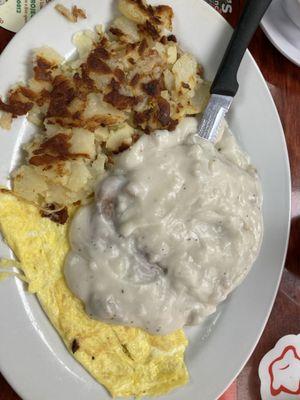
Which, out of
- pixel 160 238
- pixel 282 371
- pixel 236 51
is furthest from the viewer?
pixel 282 371

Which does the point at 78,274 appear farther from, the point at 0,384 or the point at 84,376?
the point at 0,384

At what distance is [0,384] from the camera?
1.49 m

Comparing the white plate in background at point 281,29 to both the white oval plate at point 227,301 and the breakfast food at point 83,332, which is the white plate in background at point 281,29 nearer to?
the white oval plate at point 227,301

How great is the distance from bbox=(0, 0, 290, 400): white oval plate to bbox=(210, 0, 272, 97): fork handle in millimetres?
60

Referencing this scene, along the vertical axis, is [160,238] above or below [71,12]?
below

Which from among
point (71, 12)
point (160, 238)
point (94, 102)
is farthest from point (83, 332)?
point (71, 12)

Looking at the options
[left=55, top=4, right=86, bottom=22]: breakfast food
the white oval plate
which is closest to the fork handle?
the white oval plate

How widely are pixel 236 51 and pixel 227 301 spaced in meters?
0.74

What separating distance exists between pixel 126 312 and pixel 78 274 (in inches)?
6.4

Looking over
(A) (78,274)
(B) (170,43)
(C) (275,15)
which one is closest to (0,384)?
(A) (78,274)

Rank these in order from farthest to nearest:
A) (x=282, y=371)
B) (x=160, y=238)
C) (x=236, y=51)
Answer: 1. (x=282, y=371)
2. (x=236, y=51)
3. (x=160, y=238)

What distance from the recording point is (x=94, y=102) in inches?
57.2

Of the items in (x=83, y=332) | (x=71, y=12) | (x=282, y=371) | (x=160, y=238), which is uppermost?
(x=71, y=12)

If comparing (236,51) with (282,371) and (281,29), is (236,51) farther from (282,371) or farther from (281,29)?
(282,371)
